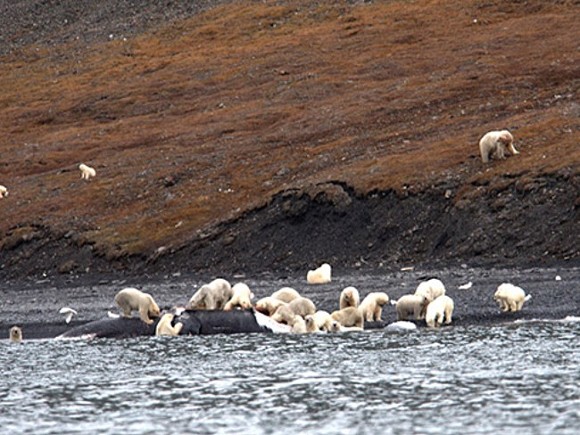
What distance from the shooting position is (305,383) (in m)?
23.8

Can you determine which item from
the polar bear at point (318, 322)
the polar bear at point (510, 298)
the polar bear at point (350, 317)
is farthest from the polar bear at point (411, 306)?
the polar bear at point (318, 322)

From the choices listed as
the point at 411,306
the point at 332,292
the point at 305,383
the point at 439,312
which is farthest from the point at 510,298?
the point at 305,383

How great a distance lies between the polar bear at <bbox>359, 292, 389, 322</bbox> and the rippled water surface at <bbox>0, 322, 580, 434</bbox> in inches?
83.0

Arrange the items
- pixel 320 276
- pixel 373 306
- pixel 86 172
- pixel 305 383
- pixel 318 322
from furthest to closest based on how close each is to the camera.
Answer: pixel 86 172, pixel 320 276, pixel 373 306, pixel 318 322, pixel 305 383

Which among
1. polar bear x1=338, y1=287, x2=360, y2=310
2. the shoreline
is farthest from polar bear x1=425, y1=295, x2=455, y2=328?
polar bear x1=338, y1=287, x2=360, y2=310

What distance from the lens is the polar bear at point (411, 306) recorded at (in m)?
32.0

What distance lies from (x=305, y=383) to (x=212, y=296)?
9382 mm

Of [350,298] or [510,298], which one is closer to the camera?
[510,298]

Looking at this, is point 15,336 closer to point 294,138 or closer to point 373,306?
point 373,306

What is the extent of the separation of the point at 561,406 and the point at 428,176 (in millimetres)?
34038

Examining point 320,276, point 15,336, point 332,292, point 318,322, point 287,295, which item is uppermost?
point 320,276

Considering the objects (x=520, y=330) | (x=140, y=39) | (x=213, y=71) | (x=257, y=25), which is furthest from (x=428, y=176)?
(x=140, y=39)

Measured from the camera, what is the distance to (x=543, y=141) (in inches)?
2195

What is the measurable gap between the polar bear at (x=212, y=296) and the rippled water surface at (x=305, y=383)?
2563 mm
